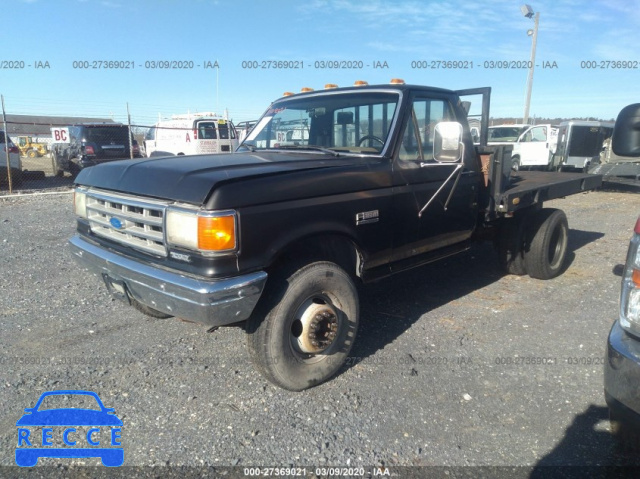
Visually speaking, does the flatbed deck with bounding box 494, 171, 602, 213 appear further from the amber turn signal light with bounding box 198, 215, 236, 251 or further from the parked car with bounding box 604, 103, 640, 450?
the amber turn signal light with bounding box 198, 215, 236, 251

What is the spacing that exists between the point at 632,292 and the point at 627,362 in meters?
0.33

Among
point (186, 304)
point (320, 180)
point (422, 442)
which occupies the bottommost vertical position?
point (422, 442)

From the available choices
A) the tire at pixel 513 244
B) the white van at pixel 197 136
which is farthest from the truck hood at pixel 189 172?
the white van at pixel 197 136

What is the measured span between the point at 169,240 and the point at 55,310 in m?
2.39

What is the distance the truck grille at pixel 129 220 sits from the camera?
112 inches

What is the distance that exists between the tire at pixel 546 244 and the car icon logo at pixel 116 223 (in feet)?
14.1

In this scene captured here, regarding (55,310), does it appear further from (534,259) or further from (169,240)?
(534,259)

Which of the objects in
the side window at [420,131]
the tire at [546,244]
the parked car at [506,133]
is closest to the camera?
the side window at [420,131]

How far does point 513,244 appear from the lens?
210 inches

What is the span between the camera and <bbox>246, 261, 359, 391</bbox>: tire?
2.92 meters

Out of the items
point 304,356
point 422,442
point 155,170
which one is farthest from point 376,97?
point 422,442

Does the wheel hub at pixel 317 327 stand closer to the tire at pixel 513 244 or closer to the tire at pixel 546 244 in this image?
the tire at pixel 513 244

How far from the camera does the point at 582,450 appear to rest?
8.43 feet

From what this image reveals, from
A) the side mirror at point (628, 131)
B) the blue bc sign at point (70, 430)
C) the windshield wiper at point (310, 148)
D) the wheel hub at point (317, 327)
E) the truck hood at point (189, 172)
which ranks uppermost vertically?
the side mirror at point (628, 131)
